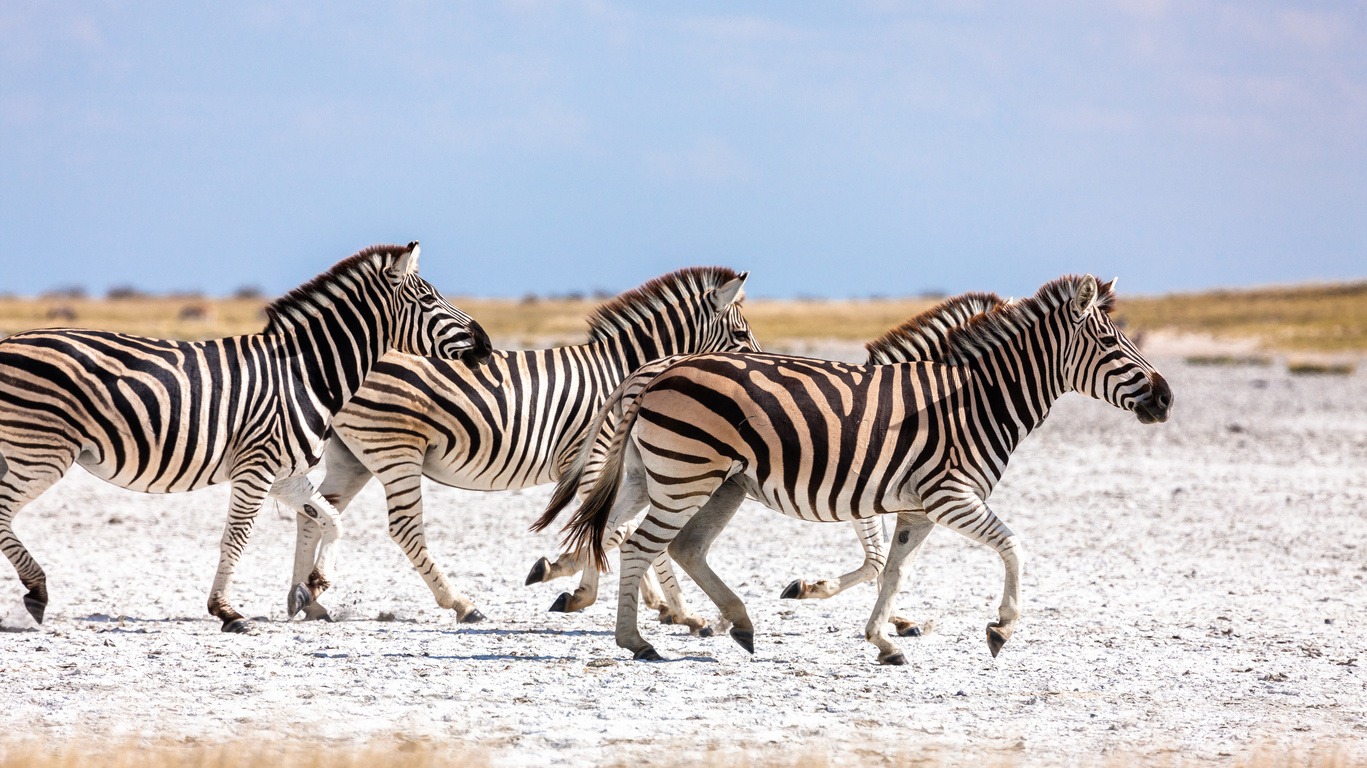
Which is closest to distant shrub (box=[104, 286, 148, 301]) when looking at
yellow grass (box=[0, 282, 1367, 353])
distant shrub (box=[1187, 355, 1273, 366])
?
yellow grass (box=[0, 282, 1367, 353])

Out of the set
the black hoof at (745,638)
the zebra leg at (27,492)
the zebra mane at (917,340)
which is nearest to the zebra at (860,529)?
the zebra mane at (917,340)

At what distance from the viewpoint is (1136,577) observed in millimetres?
11344

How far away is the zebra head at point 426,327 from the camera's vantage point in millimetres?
9328

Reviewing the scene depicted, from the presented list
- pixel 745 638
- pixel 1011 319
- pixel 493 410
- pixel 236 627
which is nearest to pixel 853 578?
pixel 745 638

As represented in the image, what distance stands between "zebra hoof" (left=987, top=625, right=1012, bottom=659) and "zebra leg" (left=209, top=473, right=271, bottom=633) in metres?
4.34

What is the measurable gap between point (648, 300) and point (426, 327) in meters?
1.64

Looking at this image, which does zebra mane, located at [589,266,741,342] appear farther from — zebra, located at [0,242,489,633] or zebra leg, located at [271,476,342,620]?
zebra leg, located at [271,476,342,620]

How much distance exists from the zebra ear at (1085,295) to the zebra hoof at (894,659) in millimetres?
2193

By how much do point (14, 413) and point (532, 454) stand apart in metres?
3.08

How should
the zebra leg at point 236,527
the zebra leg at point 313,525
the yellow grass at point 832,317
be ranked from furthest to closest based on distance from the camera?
1. the yellow grass at point 832,317
2. the zebra leg at point 313,525
3. the zebra leg at point 236,527

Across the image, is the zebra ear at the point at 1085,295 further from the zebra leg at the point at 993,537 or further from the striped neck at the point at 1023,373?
the zebra leg at the point at 993,537

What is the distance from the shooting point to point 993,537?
7730 mm

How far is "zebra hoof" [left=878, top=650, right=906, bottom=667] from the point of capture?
794cm

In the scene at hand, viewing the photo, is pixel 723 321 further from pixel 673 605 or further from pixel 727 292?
pixel 673 605
